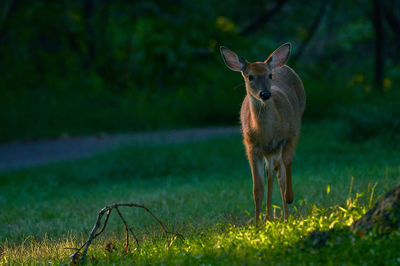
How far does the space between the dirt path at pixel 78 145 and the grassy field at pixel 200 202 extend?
1138 mm

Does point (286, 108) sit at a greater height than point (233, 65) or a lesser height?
lesser

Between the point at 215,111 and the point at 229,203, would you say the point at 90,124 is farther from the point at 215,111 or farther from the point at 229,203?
the point at 229,203

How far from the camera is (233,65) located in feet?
22.4

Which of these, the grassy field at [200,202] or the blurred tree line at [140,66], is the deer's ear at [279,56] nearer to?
the grassy field at [200,202]

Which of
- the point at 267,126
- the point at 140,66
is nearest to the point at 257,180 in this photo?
the point at 267,126

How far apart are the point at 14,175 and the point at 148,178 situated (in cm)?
297

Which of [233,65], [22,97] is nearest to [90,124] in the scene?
[22,97]

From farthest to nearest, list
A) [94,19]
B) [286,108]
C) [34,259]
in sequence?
1. [94,19]
2. [286,108]
3. [34,259]

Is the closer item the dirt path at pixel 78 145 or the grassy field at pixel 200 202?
the grassy field at pixel 200 202

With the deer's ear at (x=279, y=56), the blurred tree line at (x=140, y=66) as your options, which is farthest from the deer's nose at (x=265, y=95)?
the blurred tree line at (x=140, y=66)

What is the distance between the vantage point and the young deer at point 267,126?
251 inches

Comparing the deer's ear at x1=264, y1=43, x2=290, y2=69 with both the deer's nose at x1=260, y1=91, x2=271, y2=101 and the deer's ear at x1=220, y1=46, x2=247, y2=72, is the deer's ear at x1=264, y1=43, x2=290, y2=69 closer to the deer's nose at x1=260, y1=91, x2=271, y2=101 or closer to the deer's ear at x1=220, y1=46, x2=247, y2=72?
the deer's ear at x1=220, y1=46, x2=247, y2=72

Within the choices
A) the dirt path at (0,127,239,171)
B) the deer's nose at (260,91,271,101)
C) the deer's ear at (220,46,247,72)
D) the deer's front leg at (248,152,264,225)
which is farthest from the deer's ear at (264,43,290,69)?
the dirt path at (0,127,239,171)

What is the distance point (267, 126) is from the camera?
20.9 feet
